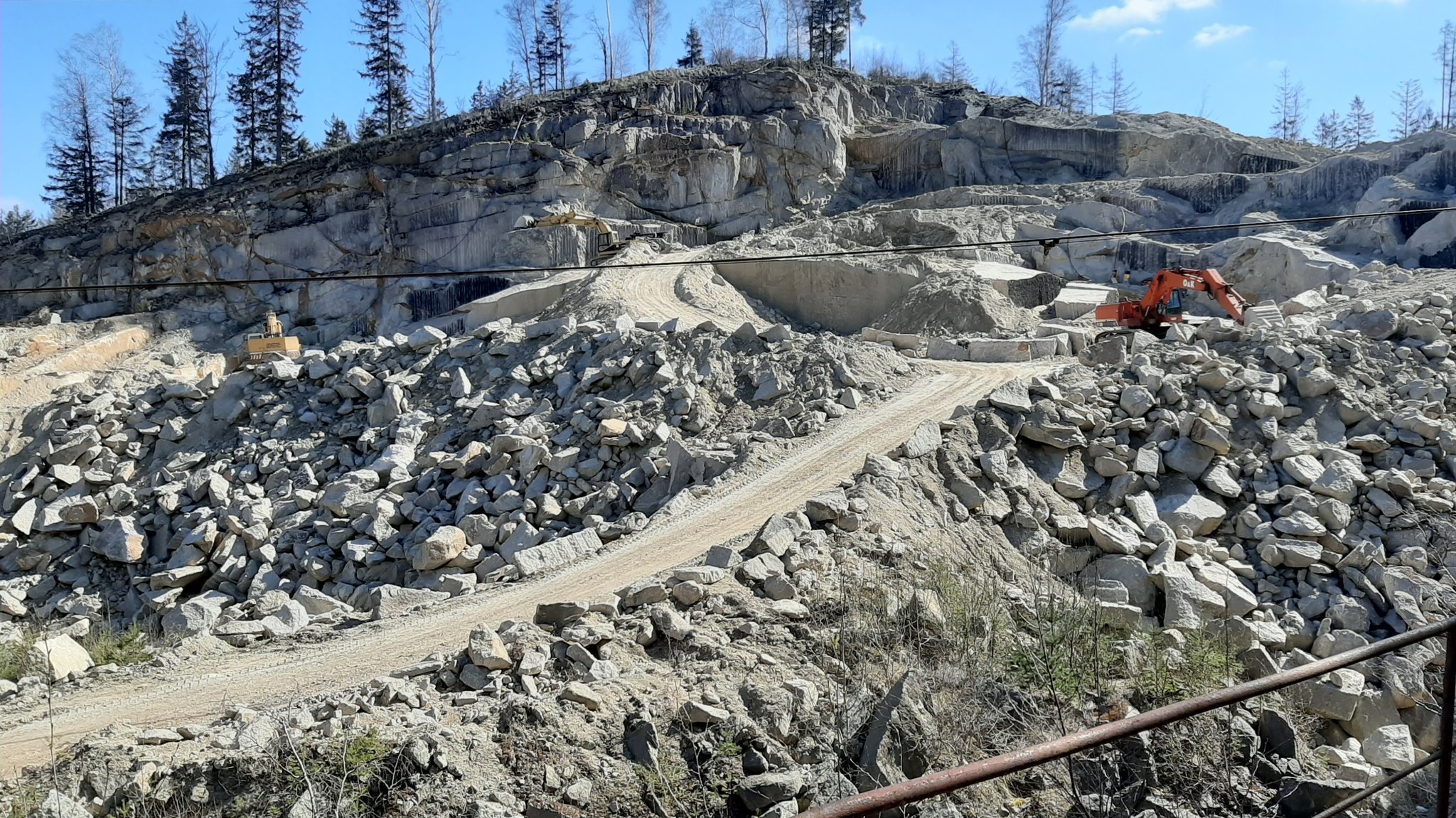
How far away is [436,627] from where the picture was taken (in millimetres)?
8500

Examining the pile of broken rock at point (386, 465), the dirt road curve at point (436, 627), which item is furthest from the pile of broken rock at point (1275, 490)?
the pile of broken rock at point (386, 465)

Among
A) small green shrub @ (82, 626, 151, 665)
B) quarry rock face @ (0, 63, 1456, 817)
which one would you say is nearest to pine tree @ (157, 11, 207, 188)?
quarry rock face @ (0, 63, 1456, 817)

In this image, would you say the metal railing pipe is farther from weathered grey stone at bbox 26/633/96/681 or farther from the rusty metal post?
weathered grey stone at bbox 26/633/96/681

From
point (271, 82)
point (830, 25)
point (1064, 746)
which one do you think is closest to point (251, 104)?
point (271, 82)

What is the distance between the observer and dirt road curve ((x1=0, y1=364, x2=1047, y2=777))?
7.14 m

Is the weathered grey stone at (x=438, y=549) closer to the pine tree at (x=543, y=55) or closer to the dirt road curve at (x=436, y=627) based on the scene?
the dirt road curve at (x=436, y=627)

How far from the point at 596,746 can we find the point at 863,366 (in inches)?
375

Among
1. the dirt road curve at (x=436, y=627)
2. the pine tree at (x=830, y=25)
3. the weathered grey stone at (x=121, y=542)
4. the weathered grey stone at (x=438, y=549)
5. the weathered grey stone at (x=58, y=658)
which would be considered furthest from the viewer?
the pine tree at (x=830, y=25)

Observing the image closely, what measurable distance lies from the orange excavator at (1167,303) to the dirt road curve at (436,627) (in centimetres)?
828

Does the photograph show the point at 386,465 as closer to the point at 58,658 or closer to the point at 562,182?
the point at 58,658

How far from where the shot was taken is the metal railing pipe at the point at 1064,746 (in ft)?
6.47

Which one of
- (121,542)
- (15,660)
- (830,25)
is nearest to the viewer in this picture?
(15,660)

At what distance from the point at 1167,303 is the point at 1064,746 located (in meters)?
18.2

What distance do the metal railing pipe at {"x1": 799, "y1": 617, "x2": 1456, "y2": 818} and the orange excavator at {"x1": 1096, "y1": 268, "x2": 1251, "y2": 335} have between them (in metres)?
16.6
